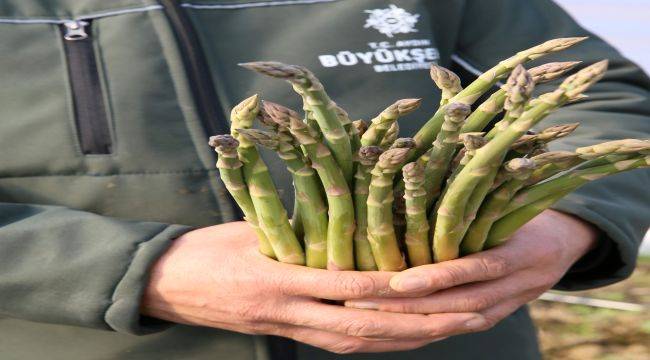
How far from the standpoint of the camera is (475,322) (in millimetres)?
1180

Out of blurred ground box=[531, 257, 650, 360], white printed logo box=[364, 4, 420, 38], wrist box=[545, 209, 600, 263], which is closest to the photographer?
wrist box=[545, 209, 600, 263]

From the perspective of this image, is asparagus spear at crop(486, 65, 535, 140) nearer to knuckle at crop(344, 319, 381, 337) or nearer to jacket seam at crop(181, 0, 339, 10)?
knuckle at crop(344, 319, 381, 337)

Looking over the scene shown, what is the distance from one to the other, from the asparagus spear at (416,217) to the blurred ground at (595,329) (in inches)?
95.2

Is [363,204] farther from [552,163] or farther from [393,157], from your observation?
[552,163]

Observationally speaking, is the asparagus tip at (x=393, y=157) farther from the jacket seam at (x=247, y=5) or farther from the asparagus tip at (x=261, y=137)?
the jacket seam at (x=247, y=5)

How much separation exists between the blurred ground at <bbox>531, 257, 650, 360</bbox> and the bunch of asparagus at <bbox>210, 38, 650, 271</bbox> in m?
2.39

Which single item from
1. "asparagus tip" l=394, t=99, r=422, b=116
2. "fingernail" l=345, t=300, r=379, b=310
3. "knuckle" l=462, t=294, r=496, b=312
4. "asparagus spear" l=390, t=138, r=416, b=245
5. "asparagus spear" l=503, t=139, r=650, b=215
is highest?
"asparagus tip" l=394, t=99, r=422, b=116

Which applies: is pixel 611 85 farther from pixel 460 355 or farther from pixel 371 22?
pixel 460 355

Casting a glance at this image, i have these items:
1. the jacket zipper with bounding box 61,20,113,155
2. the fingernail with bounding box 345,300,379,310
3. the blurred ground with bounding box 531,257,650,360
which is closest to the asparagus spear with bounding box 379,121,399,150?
the fingernail with bounding box 345,300,379,310

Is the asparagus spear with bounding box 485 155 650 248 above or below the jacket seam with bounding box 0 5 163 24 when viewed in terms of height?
below

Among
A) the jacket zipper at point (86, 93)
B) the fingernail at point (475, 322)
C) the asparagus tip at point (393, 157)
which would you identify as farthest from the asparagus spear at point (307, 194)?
the jacket zipper at point (86, 93)

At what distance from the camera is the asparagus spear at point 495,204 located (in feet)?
3.43

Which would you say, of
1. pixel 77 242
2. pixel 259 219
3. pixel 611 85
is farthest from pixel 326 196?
pixel 611 85

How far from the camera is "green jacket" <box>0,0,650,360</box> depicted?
4.04 ft
